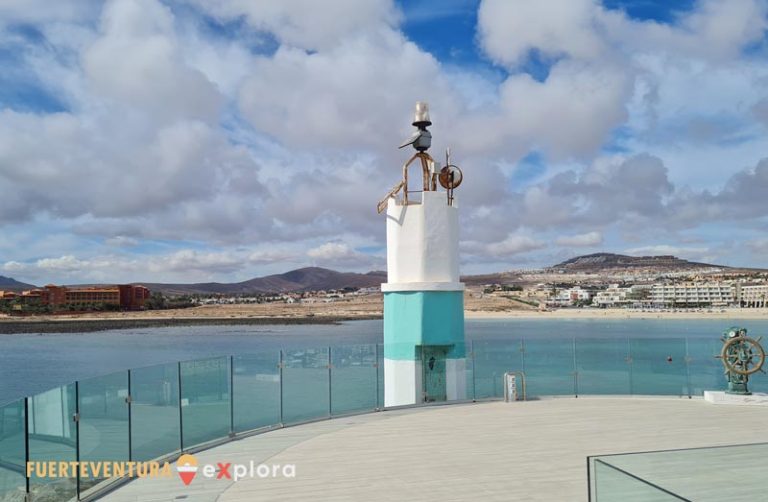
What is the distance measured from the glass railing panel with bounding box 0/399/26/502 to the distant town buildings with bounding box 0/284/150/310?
14650cm

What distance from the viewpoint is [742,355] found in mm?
13523

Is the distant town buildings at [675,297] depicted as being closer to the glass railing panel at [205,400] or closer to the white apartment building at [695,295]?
the white apartment building at [695,295]

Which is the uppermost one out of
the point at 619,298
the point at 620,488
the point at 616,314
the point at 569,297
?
the point at 620,488

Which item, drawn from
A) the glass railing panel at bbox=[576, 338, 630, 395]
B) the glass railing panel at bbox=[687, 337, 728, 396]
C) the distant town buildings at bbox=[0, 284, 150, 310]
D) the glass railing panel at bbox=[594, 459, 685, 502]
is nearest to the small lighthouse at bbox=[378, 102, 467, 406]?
the glass railing panel at bbox=[576, 338, 630, 395]

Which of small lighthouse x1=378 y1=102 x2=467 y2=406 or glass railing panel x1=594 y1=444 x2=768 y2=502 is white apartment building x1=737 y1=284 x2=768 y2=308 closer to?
small lighthouse x1=378 y1=102 x2=467 y2=406

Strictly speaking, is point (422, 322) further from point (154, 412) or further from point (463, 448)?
point (154, 412)

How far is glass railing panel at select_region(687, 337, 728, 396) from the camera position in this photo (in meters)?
14.7

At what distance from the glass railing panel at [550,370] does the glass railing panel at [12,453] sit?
10.6 meters

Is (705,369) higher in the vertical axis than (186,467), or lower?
higher

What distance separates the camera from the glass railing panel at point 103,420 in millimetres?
7871

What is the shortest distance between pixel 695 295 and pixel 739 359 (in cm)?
16668

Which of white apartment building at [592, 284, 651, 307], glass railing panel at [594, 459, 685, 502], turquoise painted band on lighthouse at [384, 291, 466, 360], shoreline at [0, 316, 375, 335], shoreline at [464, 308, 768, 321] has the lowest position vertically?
shoreline at [464, 308, 768, 321]

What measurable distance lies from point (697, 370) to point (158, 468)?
38.1ft

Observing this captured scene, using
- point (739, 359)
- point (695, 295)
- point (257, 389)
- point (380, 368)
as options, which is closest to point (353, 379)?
point (380, 368)
